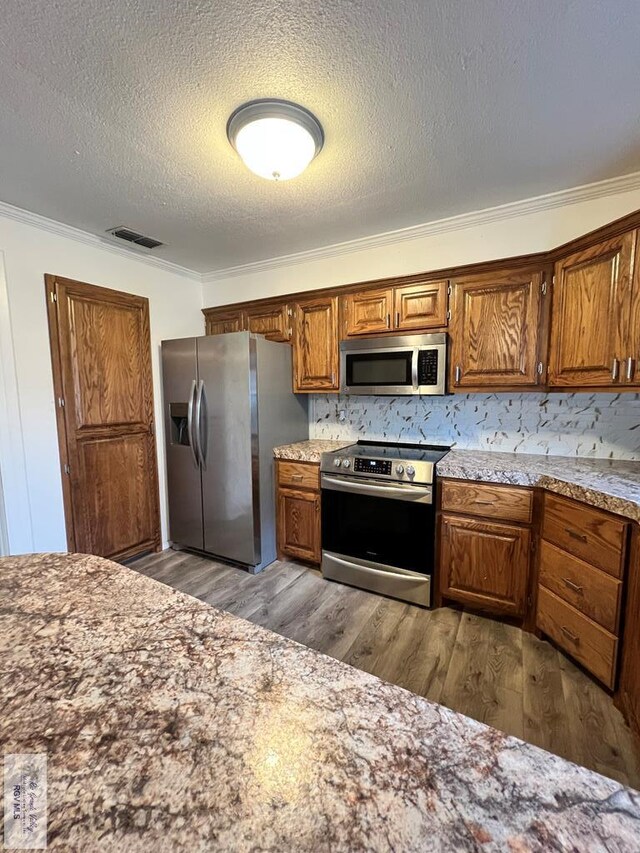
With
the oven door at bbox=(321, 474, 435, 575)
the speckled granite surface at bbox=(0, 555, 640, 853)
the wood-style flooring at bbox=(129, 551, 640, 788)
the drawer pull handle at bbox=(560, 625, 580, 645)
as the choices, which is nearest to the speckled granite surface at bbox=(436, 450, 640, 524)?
the oven door at bbox=(321, 474, 435, 575)

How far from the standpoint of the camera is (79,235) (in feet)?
8.28

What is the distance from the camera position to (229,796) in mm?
437

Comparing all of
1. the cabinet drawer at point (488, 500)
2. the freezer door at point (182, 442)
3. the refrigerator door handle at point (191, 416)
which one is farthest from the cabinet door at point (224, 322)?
the cabinet drawer at point (488, 500)

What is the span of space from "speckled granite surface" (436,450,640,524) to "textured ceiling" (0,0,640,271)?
154 cm

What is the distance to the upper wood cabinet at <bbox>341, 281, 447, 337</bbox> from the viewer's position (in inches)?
95.9

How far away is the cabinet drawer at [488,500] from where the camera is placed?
2.02m

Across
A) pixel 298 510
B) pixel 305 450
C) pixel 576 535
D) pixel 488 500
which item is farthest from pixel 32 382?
pixel 576 535

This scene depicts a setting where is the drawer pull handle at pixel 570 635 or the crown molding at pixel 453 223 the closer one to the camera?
the drawer pull handle at pixel 570 635

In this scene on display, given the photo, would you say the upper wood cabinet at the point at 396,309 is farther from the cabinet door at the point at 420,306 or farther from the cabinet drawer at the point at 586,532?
the cabinet drawer at the point at 586,532

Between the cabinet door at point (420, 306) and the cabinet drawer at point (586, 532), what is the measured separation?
1.28 metres

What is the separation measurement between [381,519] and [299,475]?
710mm

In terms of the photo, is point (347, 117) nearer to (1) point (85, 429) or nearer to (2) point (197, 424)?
(2) point (197, 424)

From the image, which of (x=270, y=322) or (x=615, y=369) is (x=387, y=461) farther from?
(x=270, y=322)

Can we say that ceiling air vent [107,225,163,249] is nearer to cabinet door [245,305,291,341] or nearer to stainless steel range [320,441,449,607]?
cabinet door [245,305,291,341]
